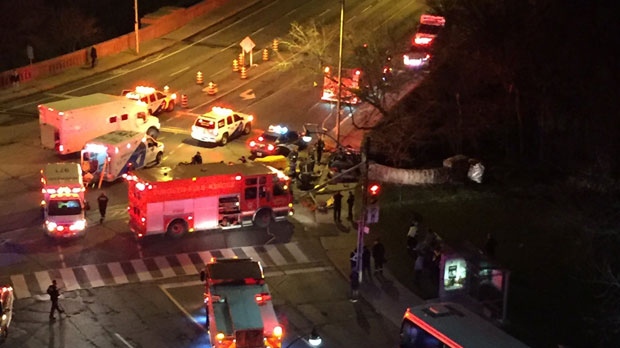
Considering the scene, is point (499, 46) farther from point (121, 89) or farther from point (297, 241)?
point (121, 89)

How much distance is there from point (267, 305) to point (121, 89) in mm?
35768

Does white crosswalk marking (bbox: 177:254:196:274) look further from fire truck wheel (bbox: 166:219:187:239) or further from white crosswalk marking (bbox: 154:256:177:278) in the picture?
fire truck wheel (bbox: 166:219:187:239)

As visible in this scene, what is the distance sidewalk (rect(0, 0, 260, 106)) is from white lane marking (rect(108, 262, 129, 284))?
26.7 metres

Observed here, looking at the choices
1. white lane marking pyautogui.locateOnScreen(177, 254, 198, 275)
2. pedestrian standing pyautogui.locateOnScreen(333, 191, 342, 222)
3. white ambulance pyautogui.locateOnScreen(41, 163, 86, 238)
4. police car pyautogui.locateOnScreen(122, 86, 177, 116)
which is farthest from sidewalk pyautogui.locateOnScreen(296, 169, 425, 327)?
police car pyautogui.locateOnScreen(122, 86, 177, 116)

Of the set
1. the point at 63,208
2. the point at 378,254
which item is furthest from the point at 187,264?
the point at 378,254

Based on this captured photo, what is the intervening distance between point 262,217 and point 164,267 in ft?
18.4

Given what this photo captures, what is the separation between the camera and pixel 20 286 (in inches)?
1241

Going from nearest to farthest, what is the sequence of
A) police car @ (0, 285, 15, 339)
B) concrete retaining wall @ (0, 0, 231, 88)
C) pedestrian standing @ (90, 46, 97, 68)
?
1. police car @ (0, 285, 15, 339)
2. concrete retaining wall @ (0, 0, 231, 88)
3. pedestrian standing @ (90, 46, 97, 68)

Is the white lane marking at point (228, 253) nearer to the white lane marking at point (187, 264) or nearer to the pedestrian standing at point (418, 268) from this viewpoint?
the white lane marking at point (187, 264)

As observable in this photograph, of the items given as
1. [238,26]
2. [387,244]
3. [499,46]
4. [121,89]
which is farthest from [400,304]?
[238,26]

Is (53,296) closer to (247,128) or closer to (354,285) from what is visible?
(354,285)

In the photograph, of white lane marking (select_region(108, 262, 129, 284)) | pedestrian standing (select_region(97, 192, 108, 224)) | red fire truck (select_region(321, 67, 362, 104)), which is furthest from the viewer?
red fire truck (select_region(321, 67, 362, 104))

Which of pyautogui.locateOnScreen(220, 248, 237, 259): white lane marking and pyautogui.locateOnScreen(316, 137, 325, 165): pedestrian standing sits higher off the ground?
pyautogui.locateOnScreen(316, 137, 325, 165): pedestrian standing

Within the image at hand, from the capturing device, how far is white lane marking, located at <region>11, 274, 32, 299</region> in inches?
1216
